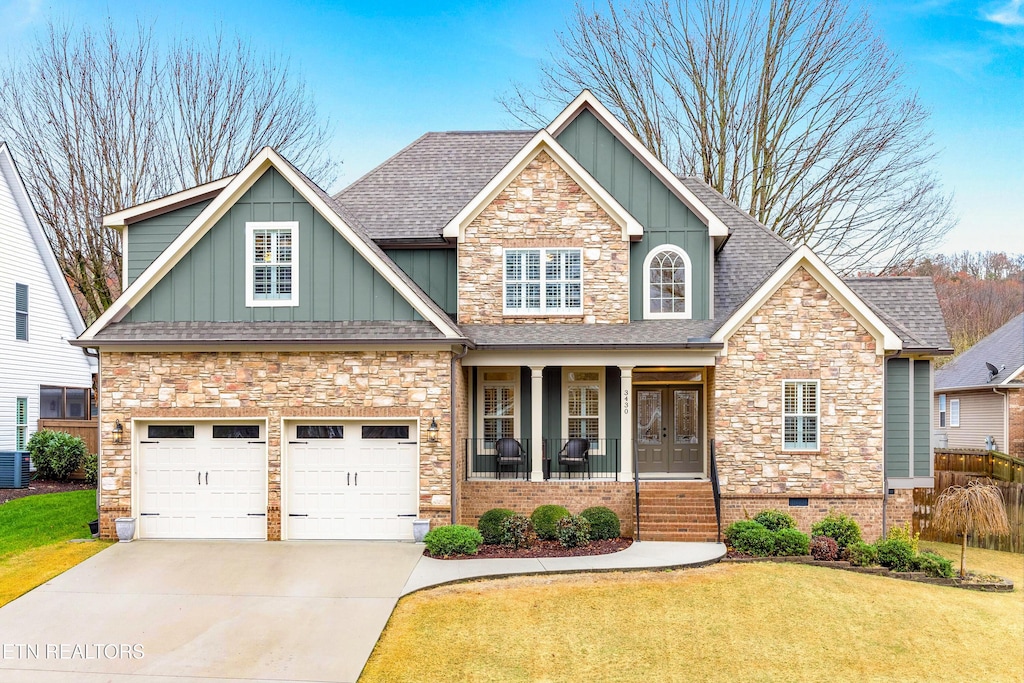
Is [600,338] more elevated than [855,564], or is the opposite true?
[600,338]

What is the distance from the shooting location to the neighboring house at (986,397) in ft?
79.3

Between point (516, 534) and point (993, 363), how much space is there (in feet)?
71.7

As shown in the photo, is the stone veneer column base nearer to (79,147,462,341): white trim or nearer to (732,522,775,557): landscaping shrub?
(732,522,775,557): landscaping shrub

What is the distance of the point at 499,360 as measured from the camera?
14.3 metres

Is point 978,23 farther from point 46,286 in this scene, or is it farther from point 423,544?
point 46,286

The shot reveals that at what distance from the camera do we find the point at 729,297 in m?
16.1

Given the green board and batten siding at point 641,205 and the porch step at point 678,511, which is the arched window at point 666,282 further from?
the porch step at point 678,511

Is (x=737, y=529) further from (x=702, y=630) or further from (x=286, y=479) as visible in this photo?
(x=286, y=479)

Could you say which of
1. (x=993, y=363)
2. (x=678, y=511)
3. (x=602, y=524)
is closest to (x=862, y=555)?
(x=678, y=511)

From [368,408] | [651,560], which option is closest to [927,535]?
[651,560]

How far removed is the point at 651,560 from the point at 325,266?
305 inches

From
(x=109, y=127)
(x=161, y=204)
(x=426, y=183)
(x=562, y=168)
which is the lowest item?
(x=161, y=204)

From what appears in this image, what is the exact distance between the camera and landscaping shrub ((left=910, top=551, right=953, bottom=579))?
12.3 metres

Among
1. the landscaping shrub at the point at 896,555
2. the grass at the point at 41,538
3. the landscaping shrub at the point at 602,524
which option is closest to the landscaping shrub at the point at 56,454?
the grass at the point at 41,538
